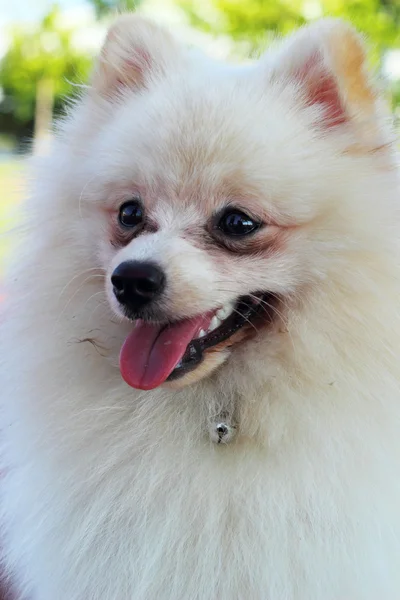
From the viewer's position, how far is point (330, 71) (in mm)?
1654

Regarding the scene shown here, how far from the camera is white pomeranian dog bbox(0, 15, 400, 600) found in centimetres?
151

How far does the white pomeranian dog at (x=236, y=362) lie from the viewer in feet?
4.95

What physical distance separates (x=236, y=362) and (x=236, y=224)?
15.2 inches

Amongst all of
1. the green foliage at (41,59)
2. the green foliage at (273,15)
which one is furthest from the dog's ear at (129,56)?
the green foliage at (41,59)

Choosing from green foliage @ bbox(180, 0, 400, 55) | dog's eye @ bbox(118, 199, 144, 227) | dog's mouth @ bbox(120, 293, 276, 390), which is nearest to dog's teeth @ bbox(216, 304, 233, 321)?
dog's mouth @ bbox(120, 293, 276, 390)

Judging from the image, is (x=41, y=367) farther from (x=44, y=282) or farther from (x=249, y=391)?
(x=249, y=391)

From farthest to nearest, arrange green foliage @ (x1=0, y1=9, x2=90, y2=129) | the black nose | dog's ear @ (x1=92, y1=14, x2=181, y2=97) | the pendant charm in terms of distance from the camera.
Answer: green foliage @ (x1=0, y1=9, x2=90, y2=129) → dog's ear @ (x1=92, y1=14, x2=181, y2=97) → the pendant charm → the black nose

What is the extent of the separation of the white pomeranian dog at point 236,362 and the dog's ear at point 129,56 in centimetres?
25

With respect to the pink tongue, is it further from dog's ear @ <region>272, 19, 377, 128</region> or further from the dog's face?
dog's ear @ <region>272, 19, 377, 128</region>

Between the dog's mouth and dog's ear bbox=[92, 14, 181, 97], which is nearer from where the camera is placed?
the dog's mouth

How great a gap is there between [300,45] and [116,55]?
2.14 ft

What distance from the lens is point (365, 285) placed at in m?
1.55

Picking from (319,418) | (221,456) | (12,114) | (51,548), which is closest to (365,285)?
(319,418)

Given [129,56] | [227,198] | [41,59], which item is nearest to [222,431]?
[227,198]
